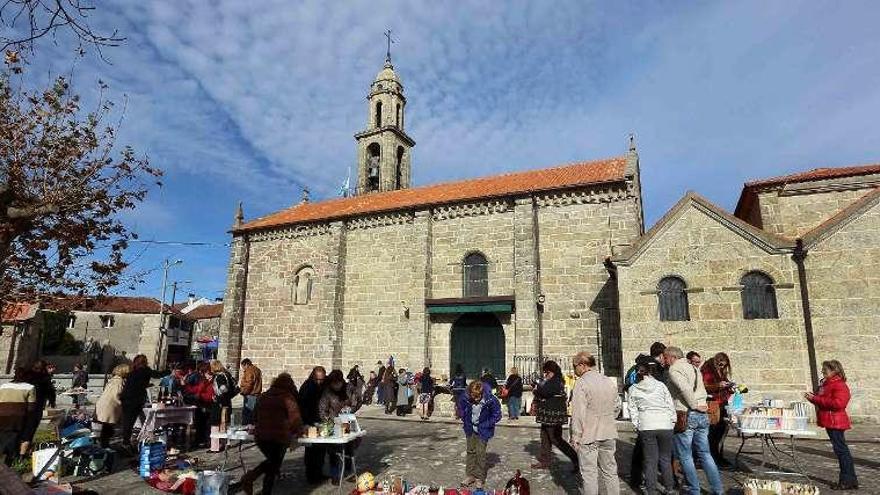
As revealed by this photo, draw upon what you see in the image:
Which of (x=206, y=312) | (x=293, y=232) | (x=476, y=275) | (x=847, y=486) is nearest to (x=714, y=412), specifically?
(x=847, y=486)

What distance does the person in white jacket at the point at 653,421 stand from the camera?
5.83 meters

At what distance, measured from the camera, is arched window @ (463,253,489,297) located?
19344 mm

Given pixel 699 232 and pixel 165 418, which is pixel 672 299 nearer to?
pixel 699 232

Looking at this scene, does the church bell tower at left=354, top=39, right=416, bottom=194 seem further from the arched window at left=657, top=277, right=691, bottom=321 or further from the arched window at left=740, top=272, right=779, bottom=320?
the arched window at left=740, top=272, right=779, bottom=320

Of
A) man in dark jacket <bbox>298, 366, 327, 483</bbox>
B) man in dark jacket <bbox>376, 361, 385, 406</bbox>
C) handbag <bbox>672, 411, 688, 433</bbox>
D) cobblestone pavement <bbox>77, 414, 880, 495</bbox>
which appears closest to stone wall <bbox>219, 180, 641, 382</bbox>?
man in dark jacket <bbox>376, 361, 385, 406</bbox>

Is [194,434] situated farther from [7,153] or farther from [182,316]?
[182,316]

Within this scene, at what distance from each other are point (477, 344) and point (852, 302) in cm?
1148

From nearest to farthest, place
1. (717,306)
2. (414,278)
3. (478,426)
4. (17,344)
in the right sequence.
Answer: (478,426) → (717,306) → (414,278) → (17,344)

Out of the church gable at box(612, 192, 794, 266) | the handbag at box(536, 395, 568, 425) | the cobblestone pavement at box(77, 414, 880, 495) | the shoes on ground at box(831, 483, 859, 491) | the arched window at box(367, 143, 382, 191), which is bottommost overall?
the cobblestone pavement at box(77, 414, 880, 495)

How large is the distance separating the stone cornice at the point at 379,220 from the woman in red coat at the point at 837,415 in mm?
16274

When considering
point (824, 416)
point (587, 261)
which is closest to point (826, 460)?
point (824, 416)

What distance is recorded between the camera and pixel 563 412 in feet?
25.1

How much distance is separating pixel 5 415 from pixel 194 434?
377 centimetres

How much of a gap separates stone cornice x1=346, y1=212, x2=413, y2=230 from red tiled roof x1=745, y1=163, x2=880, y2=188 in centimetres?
1304
